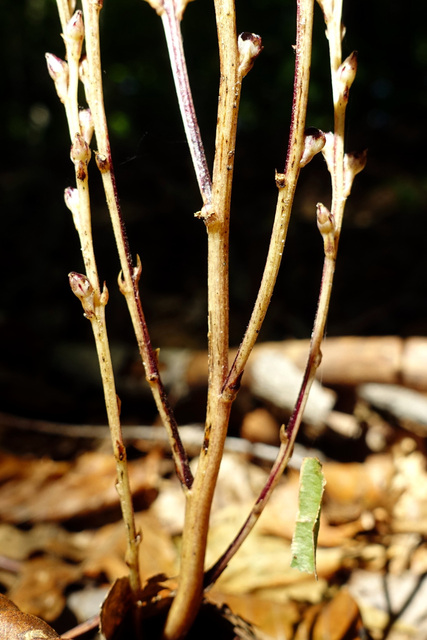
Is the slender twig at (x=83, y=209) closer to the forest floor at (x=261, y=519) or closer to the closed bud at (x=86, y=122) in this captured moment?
the closed bud at (x=86, y=122)

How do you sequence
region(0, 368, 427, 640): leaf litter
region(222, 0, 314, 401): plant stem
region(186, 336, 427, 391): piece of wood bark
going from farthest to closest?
region(186, 336, 427, 391): piece of wood bark
region(0, 368, 427, 640): leaf litter
region(222, 0, 314, 401): plant stem

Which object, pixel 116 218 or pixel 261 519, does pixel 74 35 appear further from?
pixel 261 519

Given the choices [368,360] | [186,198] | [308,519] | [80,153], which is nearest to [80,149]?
[80,153]

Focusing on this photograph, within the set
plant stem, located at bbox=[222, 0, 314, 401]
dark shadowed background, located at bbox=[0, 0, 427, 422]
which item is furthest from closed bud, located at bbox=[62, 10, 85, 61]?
dark shadowed background, located at bbox=[0, 0, 427, 422]

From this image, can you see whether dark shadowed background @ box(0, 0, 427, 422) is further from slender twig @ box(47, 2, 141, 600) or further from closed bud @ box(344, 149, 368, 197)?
closed bud @ box(344, 149, 368, 197)

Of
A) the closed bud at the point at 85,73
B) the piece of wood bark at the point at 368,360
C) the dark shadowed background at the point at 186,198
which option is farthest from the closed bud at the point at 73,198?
the dark shadowed background at the point at 186,198

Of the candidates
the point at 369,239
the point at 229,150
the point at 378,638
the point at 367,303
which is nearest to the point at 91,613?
the point at 378,638

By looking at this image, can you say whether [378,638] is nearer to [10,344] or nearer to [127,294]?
[127,294]
